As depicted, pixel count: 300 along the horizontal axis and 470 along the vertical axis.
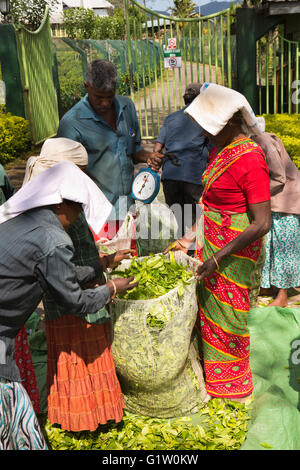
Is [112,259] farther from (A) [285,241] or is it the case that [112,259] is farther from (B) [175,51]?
(B) [175,51]

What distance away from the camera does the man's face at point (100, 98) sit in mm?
3551

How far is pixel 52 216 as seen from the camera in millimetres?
2252

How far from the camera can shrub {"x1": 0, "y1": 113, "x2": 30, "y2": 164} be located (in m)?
10.5

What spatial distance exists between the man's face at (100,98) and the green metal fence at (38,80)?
8.46 meters

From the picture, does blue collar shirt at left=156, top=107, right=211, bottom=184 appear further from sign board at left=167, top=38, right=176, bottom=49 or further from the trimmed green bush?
sign board at left=167, top=38, right=176, bottom=49

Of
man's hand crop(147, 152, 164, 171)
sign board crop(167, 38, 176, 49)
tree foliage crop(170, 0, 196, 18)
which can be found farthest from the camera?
tree foliage crop(170, 0, 196, 18)

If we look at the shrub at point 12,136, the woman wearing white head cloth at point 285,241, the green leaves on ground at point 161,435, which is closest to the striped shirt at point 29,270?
the green leaves on ground at point 161,435

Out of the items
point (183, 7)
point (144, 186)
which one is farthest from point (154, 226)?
point (183, 7)

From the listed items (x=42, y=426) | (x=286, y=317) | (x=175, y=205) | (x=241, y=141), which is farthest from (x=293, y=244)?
(x=42, y=426)

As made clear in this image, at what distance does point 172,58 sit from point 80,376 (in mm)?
8149

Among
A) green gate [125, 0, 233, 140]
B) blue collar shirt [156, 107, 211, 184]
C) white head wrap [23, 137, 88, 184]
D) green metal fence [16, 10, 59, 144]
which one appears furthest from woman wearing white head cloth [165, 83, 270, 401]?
green metal fence [16, 10, 59, 144]

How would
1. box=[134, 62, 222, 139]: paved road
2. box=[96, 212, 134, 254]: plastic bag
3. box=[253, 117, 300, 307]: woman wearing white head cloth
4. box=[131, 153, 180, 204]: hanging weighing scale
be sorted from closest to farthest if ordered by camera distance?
box=[96, 212, 134, 254]: plastic bag, box=[131, 153, 180, 204]: hanging weighing scale, box=[253, 117, 300, 307]: woman wearing white head cloth, box=[134, 62, 222, 139]: paved road

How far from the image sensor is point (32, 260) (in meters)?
2.17

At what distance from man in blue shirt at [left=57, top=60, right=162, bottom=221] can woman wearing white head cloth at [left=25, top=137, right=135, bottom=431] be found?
3.01ft
